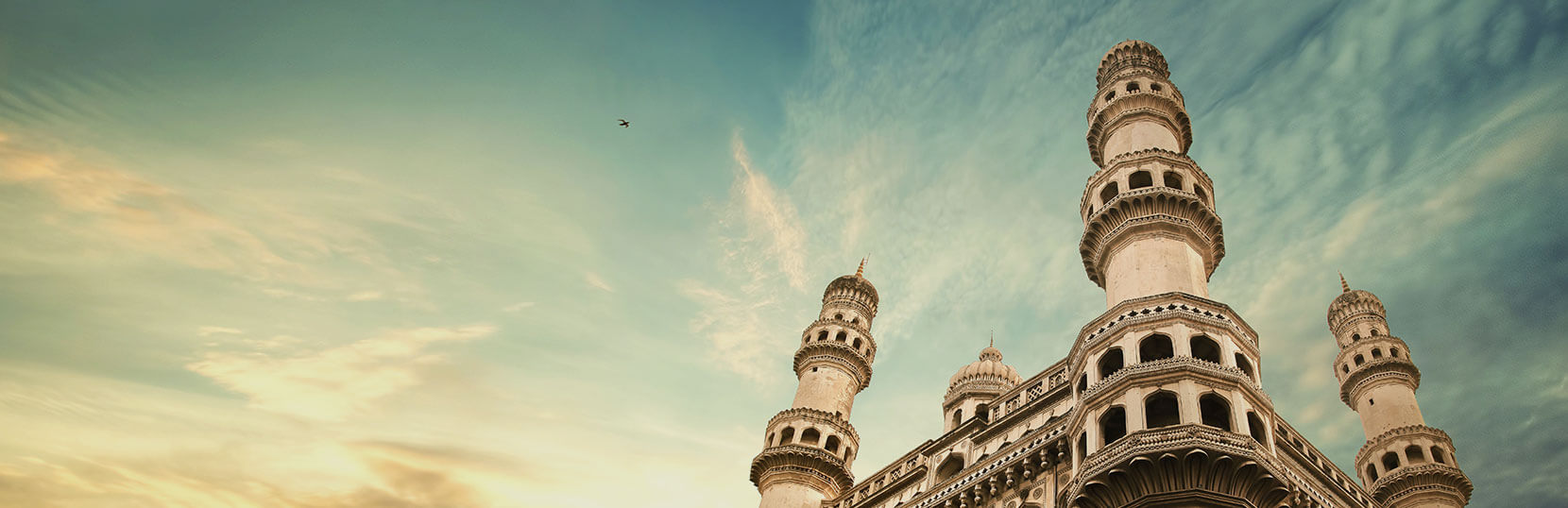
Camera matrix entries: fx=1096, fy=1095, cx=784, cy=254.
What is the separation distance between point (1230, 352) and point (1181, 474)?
414 cm

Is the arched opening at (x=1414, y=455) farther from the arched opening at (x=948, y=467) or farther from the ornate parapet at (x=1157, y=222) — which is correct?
the arched opening at (x=948, y=467)

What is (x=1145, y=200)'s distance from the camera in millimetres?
25641

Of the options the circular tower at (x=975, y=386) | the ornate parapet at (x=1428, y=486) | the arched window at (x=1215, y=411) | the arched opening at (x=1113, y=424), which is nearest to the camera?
the arched window at (x=1215, y=411)

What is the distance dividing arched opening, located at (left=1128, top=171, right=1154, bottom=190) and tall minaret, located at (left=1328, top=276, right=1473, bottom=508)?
44.1 ft

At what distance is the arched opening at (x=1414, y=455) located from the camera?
1288 inches

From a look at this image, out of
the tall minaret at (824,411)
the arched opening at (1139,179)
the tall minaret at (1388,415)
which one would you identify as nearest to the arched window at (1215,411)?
the arched opening at (1139,179)

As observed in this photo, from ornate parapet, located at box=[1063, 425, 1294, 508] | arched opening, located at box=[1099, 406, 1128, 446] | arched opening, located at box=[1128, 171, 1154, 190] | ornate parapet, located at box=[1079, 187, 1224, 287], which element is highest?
arched opening, located at box=[1128, 171, 1154, 190]

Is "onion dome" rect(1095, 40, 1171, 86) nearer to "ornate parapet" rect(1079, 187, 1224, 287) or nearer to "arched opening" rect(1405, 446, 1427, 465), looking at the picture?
"ornate parapet" rect(1079, 187, 1224, 287)

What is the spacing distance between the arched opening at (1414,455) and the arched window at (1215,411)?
1687cm

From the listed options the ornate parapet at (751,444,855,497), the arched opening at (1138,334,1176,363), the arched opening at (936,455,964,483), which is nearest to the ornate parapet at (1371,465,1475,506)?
the arched opening at (936,455,964,483)

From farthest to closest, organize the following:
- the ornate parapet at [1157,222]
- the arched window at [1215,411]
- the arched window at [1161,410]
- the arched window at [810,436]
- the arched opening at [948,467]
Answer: the arched window at [810,436] < the arched opening at [948,467] < the ornate parapet at [1157,222] < the arched window at [1161,410] < the arched window at [1215,411]

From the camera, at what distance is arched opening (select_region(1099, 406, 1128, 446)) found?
20250 mm

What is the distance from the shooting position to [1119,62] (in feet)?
111

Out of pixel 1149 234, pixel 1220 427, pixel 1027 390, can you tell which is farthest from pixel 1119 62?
pixel 1220 427
